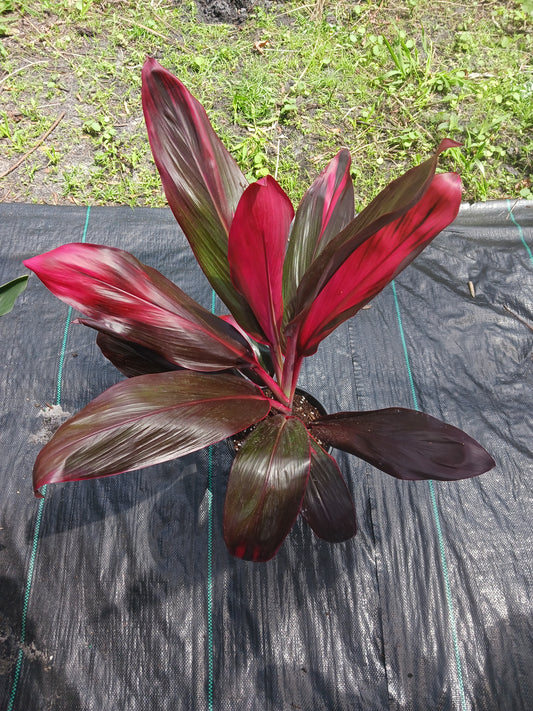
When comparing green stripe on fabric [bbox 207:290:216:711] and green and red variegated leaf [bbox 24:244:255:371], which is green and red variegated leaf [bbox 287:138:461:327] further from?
green stripe on fabric [bbox 207:290:216:711]

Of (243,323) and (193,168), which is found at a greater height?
(193,168)

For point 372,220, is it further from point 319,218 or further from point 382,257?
point 319,218

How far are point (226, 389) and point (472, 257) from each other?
1120 mm

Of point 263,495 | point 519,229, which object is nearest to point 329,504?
point 263,495

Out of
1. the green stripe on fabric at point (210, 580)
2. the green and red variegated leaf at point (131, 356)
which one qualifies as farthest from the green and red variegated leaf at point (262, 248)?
the green stripe on fabric at point (210, 580)

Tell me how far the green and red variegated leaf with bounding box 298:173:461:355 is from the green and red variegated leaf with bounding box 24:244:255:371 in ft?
0.61

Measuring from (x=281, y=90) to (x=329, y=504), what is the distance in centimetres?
197

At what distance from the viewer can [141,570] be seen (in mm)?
1305

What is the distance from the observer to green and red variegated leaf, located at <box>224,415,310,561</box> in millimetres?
920

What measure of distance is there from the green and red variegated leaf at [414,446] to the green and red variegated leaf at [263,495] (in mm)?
115

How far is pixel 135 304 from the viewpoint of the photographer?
970 millimetres

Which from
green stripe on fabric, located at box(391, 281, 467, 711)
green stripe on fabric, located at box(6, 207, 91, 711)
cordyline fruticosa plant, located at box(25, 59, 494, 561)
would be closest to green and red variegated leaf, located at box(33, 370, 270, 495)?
cordyline fruticosa plant, located at box(25, 59, 494, 561)

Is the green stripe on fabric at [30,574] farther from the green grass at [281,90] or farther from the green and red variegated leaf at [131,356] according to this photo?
the green grass at [281,90]

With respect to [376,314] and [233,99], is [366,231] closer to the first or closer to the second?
[376,314]
